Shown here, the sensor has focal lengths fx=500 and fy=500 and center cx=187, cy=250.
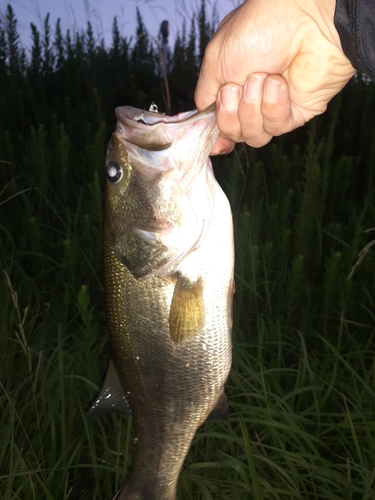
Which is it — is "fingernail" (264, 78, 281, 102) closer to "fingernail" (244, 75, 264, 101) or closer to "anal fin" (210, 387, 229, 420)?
"fingernail" (244, 75, 264, 101)

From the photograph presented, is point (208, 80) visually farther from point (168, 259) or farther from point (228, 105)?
point (168, 259)

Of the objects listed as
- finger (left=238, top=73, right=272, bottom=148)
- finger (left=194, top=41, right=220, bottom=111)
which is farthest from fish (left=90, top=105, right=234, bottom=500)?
finger (left=194, top=41, right=220, bottom=111)

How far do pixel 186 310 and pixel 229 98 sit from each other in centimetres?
66

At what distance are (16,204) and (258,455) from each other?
252 cm

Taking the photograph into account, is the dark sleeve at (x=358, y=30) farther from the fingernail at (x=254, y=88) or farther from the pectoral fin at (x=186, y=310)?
the pectoral fin at (x=186, y=310)

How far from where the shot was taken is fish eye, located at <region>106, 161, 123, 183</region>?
56.5 inches

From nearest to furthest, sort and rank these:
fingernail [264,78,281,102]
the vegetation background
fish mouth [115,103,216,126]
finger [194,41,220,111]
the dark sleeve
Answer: the dark sleeve < fish mouth [115,103,216,126] < fingernail [264,78,281,102] < finger [194,41,220,111] < the vegetation background

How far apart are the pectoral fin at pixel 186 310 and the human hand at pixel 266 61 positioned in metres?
0.48

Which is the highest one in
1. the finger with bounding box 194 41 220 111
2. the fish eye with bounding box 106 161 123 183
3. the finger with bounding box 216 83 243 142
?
the finger with bounding box 194 41 220 111

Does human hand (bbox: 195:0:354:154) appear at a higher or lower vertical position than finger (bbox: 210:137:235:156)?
higher

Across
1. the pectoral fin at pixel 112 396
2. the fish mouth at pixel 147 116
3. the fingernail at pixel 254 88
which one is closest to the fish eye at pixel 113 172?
the fish mouth at pixel 147 116

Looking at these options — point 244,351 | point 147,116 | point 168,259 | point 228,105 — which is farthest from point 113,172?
point 244,351

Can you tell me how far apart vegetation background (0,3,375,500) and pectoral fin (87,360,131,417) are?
41 cm

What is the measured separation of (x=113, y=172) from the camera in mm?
1442
